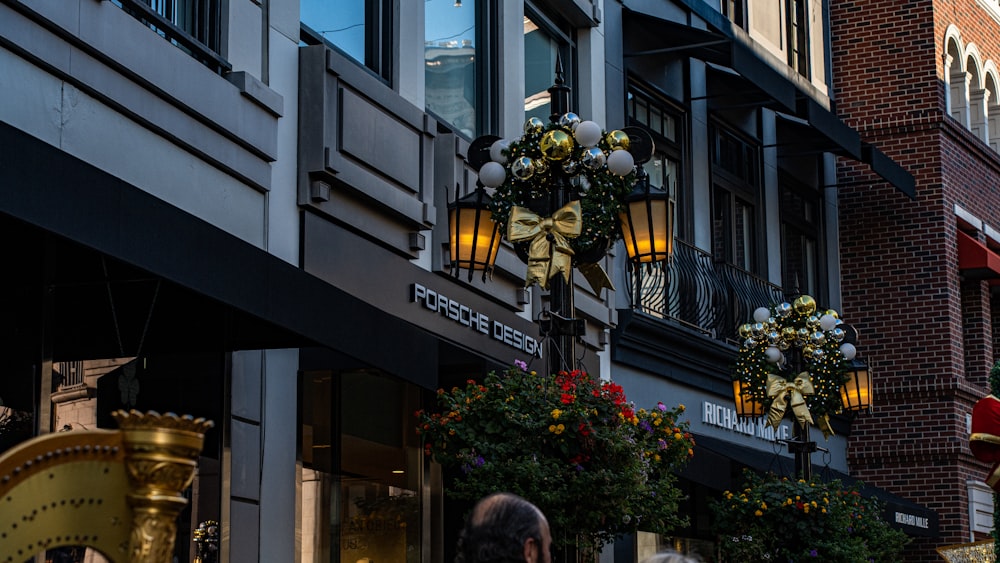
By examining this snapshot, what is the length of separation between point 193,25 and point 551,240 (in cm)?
271

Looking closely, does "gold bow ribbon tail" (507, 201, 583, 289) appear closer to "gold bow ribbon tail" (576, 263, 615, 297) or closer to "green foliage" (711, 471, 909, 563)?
"gold bow ribbon tail" (576, 263, 615, 297)

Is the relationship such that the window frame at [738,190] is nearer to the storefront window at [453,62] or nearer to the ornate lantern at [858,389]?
the ornate lantern at [858,389]

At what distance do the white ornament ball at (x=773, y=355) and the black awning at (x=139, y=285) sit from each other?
6.73 m

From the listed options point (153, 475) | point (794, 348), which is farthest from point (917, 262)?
point (153, 475)

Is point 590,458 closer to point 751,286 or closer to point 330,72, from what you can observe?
point 330,72

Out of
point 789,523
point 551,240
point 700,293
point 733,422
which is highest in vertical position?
point 700,293

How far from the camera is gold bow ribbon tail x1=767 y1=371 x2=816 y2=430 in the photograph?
49.8 feet

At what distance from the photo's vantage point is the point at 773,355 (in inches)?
603

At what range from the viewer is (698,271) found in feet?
60.5

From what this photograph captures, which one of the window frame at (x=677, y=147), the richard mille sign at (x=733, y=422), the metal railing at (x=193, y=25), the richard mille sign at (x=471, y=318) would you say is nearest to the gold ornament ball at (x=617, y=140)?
the richard mille sign at (x=471, y=318)

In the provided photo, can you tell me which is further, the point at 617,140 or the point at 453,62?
the point at 453,62

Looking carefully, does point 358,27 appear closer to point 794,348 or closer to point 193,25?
point 193,25

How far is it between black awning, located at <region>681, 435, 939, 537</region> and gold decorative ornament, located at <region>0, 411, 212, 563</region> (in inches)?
467

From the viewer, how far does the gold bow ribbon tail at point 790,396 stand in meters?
15.2
